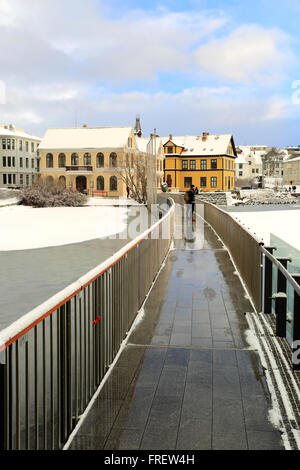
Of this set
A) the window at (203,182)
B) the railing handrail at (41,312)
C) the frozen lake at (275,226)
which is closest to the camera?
the railing handrail at (41,312)

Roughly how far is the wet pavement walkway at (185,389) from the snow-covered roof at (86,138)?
60.1 meters

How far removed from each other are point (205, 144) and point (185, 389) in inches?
3210

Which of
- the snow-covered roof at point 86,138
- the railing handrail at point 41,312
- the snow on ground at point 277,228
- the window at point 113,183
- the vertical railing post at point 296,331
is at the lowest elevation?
the snow on ground at point 277,228

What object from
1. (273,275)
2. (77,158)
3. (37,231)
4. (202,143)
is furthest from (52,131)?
(273,275)

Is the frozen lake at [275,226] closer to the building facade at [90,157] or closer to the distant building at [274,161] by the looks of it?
the building facade at [90,157]

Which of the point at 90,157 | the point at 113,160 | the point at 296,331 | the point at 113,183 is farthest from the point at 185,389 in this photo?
the point at 90,157

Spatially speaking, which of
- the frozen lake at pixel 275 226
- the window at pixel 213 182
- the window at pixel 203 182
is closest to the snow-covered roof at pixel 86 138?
the window at pixel 203 182

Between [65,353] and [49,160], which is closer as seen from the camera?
[65,353]

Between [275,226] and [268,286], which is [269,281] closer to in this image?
[268,286]

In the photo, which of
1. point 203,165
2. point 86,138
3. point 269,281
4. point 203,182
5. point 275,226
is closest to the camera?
point 269,281

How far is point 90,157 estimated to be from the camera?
6694 cm

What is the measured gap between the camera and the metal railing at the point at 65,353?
2801mm
